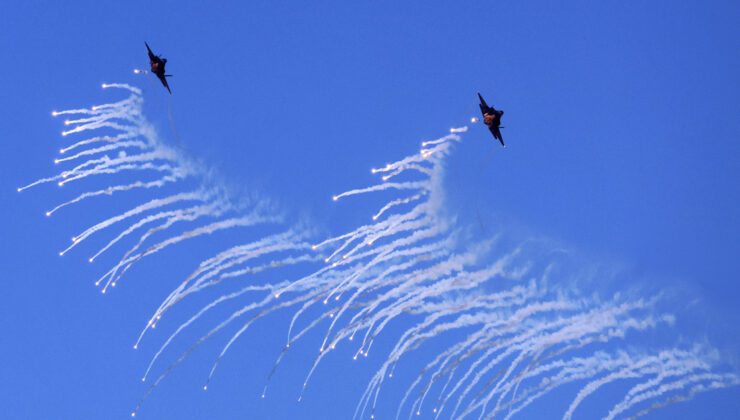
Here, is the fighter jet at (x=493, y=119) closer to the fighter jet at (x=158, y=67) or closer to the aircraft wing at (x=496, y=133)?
the aircraft wing at (x=496, y=133)

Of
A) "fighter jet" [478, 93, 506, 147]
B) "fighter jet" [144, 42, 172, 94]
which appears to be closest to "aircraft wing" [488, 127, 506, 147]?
"fighter jet" [478, 93, 506, 147]

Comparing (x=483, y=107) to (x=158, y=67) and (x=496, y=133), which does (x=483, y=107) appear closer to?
(x=496, y=133)

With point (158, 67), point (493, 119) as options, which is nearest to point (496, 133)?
point (493, 119)

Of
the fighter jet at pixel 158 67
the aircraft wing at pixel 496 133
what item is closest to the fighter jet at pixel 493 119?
the aircraft wing at pixel 496 133

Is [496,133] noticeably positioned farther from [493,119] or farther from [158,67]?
[158,67]

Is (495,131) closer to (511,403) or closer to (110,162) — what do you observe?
(511,403)

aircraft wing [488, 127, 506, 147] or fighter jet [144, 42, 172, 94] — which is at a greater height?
fighter jet [144, 42, 172, 94]

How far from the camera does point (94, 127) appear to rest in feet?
189

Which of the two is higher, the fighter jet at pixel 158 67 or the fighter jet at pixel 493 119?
the fighter jet at pixel 158 67

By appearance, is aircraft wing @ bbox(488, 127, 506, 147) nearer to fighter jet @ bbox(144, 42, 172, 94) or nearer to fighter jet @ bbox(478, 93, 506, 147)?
fighter jet @ bbox(478, 93, 506, 147)

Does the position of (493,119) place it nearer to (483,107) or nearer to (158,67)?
(483,107)

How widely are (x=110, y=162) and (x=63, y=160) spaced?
2.87m

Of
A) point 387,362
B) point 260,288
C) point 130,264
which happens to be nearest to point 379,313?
point 387,362

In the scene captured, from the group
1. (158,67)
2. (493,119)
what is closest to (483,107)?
(493,119)
